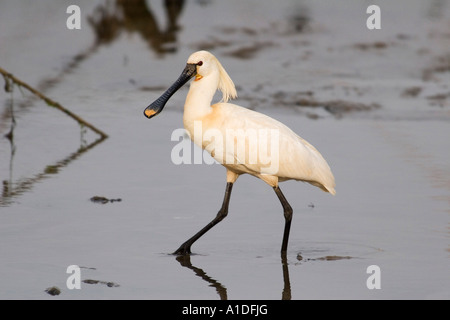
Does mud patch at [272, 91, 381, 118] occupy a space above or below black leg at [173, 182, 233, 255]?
above

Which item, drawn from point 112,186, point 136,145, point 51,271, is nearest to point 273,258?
point 51,271

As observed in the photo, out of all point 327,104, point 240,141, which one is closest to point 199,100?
point 240,141

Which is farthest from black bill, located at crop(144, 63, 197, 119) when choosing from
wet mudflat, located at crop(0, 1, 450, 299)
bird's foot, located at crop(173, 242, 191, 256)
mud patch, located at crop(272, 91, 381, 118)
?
mud patch, located at crop(272, 91, 381, 118)

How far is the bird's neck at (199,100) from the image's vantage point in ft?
25.2

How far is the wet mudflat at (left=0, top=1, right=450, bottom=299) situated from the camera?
7000 mm

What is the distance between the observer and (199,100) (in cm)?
773

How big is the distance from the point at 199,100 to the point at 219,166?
2.46 m

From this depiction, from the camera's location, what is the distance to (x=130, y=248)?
7453mm

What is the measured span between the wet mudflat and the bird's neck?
931 millimetres

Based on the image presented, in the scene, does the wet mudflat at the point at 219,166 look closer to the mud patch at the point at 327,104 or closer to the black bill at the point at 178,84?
the mud patch at the point at 327,104

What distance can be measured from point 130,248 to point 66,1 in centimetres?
1334

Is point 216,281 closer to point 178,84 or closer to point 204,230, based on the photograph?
point 204,230

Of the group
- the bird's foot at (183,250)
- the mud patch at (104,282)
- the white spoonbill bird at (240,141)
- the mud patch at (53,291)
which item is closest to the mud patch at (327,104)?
the white spoonbill bird at (240,141)

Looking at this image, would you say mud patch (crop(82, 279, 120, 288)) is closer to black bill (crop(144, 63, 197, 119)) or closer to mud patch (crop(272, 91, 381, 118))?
black bill (crop(144, 63, 197, 119))
